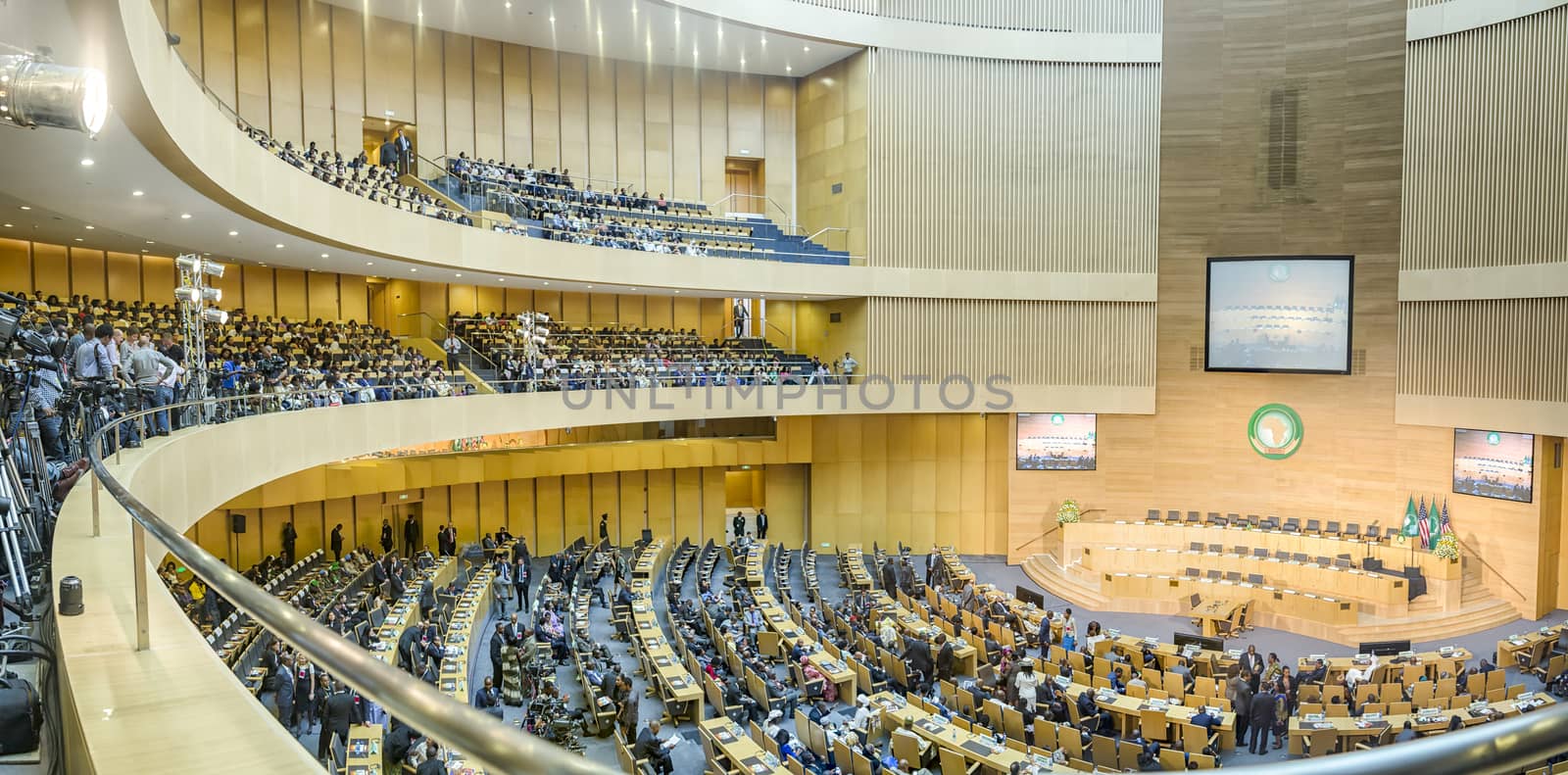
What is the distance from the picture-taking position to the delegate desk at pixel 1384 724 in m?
11.8

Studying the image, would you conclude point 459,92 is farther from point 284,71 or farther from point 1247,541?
point 1247,541

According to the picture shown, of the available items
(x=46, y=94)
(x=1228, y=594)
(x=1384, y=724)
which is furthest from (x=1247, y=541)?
(x=46, y=94)

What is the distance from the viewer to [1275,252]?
77.5 feet

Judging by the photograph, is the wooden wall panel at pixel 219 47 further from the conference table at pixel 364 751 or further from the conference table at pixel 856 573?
the conference table at pixel 856 573

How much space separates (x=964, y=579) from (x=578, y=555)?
28.1 feet

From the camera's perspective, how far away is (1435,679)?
1417 cm

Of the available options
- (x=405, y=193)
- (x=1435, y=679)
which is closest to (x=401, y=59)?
(x=405, y=193)

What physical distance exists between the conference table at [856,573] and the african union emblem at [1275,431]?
34.1ft

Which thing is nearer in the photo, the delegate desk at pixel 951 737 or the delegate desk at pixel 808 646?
the delegate desk at pixel 951 737

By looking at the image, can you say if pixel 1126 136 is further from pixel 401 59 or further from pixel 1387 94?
pixel 401 59

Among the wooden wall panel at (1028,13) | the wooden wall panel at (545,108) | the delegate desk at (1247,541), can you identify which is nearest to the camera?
the delegate desk at (1247,541)

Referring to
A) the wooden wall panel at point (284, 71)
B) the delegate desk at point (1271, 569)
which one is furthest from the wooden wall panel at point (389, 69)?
the delegate desk at point (1271, 569)

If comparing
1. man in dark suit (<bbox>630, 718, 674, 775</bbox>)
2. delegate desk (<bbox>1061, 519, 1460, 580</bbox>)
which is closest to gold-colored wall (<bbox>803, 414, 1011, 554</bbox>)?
delegate desk (<bbox>1061, 519, 1460, 580</bbox>)

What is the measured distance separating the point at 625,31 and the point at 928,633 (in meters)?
17.1
